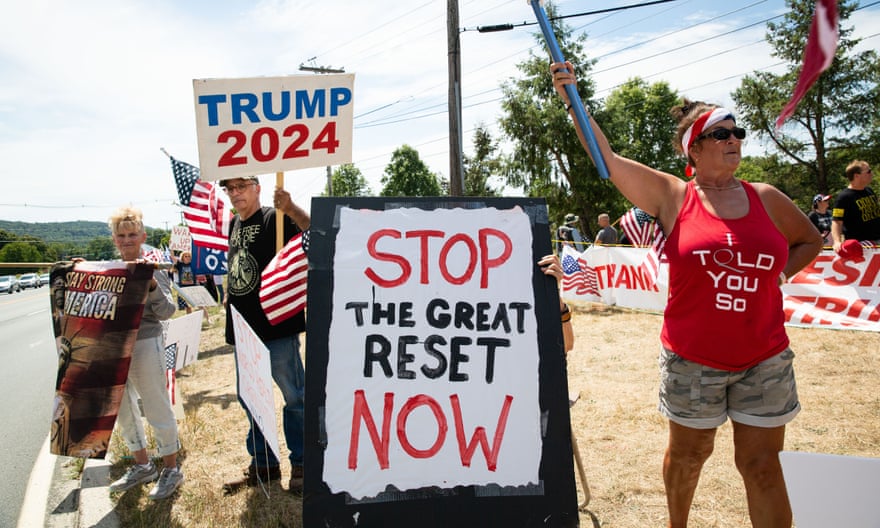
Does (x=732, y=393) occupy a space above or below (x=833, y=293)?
above

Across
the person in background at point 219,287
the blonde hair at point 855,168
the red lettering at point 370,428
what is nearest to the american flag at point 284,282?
the red lettering at point 370,428

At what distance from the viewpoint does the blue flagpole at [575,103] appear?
213 cm

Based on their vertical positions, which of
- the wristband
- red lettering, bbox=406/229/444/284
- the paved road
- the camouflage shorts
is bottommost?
the paved road

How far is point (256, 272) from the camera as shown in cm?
316

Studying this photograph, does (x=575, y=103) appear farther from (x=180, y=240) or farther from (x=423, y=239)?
(x=180, y=240)

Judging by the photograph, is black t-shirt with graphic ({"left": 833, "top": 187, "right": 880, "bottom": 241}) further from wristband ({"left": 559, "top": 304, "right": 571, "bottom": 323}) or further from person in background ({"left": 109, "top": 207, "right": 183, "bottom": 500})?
person in background ({"left": 109, "top": 207, "right": 183, "bottom": 500})

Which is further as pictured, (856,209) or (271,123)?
(856,209)

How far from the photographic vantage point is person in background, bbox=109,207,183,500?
3365mm

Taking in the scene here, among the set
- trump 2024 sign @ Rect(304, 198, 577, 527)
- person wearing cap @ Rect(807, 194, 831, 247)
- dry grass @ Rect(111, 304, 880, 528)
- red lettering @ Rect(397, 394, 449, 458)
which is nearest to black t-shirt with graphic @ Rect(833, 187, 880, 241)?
dry grass @ Rect(111, 304, 880, 528)

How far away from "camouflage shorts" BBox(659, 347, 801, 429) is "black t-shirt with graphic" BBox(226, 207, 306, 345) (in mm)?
1973

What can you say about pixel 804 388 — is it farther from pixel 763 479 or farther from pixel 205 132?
pixel 205 132

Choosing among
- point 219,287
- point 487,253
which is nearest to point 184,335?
point 487,253

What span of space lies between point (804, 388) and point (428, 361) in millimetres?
4022

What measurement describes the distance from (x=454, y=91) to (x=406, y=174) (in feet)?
149
